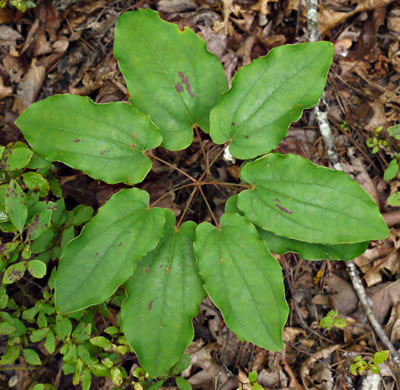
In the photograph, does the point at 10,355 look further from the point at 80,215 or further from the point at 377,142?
the point at 377,142

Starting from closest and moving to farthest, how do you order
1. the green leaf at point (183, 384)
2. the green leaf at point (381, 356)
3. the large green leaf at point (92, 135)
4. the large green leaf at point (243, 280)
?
1. the large green leaf at point (243, 280)
2. the large green leaf at point (92, 135)
3. the green leaf at point (183, 384)
4. the green leaf at point (381, 356)

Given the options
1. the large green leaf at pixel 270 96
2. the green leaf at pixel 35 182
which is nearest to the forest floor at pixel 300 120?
the green leaf at pixel 35 182

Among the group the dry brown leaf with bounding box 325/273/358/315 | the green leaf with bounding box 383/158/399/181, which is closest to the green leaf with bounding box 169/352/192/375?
the dry brown leaf with bounding box 325/273/358/315

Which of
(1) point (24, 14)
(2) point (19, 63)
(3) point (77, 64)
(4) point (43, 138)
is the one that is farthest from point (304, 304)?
(1) point (24, 14)

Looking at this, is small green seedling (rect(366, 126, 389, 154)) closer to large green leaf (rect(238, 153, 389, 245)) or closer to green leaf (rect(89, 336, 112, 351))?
large green leaf (rect(238, 153, 389, 245))

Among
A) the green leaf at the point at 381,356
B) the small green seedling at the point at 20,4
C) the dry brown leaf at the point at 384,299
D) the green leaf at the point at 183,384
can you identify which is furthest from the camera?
the dry brown leaf at the point at 384,299

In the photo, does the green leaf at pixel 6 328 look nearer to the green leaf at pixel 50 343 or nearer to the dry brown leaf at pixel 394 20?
the green leaf at pixel 50 343
